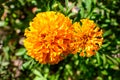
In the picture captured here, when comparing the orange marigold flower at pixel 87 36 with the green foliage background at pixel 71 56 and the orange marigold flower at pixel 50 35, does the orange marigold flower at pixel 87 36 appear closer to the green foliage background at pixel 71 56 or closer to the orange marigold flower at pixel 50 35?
the orange marigold flower at pixel 50 35

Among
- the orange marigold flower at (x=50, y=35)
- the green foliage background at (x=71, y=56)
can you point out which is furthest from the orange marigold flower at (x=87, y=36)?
the green foliage background at (x=71, y=56)

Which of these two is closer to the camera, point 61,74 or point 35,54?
point 35,54

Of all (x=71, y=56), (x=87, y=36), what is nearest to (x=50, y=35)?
(x=87, y=36)

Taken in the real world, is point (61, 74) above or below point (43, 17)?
below

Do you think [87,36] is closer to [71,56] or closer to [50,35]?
[50,35]

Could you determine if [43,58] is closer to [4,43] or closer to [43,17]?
[43,17]

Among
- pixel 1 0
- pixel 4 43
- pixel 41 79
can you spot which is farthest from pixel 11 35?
pixel 41 79

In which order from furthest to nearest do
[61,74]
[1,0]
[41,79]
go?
[61,74]
[1,0]
[41,79]
